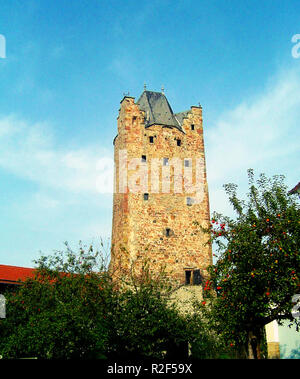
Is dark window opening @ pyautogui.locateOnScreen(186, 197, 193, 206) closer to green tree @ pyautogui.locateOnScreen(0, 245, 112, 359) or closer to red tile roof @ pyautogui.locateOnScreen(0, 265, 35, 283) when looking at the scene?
green tree @ pyautogui.locateOnScreen(0, 245, 112, 359)

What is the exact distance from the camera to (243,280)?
14.1 metres

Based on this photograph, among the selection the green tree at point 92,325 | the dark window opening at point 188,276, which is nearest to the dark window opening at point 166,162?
the dark window opening at point 188,276

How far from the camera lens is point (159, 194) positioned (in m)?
29.6

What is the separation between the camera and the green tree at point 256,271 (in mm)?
13914

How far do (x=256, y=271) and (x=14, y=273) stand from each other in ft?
62.4

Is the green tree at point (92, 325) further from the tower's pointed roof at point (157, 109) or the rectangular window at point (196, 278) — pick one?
the tower's pointed roof at point (157, 109)

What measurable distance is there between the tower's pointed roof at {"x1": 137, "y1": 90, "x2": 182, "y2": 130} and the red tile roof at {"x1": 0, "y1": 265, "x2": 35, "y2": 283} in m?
13.7

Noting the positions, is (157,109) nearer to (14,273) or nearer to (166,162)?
(166,162)

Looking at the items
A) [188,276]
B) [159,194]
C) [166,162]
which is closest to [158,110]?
[166,162]

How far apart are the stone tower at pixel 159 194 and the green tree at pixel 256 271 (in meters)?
12.4

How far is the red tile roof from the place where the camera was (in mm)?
25444

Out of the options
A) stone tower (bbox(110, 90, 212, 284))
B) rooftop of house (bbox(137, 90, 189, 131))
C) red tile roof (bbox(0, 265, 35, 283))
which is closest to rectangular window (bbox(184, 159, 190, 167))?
stone tower (bbox(110, 90, 212, 284))
